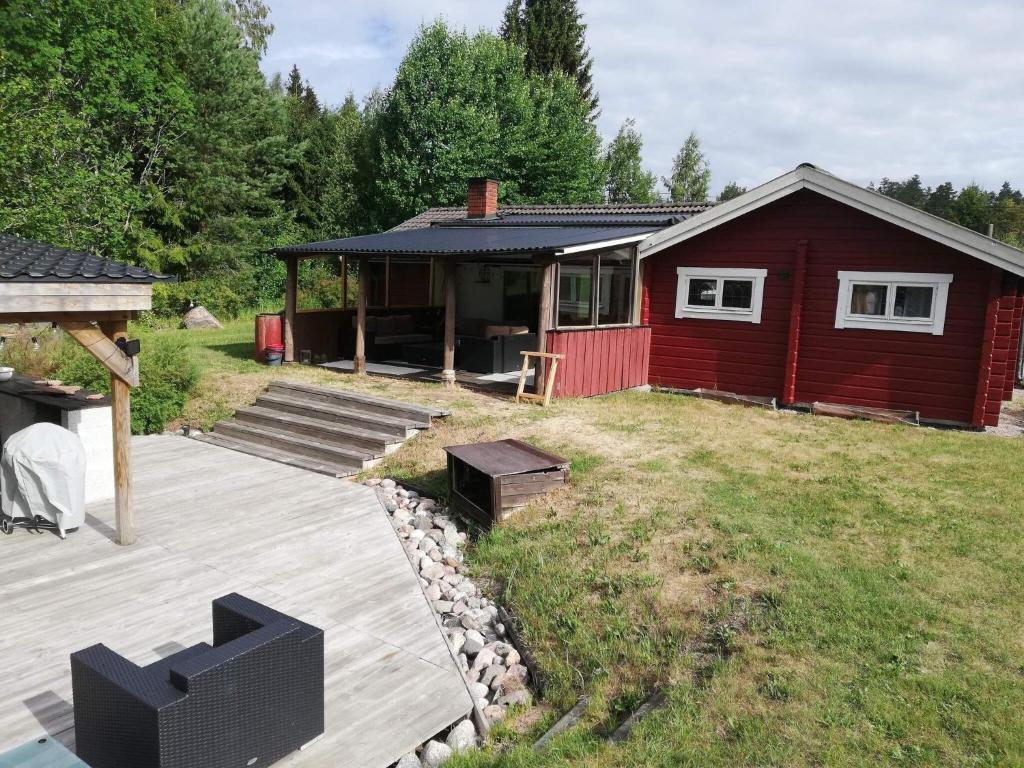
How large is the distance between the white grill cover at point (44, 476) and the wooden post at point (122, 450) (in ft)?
1.70

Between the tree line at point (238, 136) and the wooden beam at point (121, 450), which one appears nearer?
the wooden beam at point (121, 450)

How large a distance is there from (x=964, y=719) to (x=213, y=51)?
89.7 feet

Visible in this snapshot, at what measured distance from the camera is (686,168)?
4144cm

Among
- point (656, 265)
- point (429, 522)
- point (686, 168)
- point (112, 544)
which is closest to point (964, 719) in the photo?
point (429, 522)

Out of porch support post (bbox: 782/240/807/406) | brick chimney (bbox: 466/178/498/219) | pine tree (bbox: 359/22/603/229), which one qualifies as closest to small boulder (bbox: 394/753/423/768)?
porch support post (bbox: 782/240/807/406)

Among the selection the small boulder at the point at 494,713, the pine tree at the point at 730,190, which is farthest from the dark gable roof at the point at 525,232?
the pine tree at the point at 730,190

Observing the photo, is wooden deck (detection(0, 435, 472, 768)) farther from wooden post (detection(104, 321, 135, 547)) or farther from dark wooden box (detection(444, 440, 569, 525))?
dark wooden box (detection(444, 440, 569, 525))

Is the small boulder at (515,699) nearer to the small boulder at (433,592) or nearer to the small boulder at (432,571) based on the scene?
the small boulder at (433,592)

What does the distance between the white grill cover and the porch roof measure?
20.1 feet

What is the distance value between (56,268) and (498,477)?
3.86m

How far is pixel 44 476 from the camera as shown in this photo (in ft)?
20.7

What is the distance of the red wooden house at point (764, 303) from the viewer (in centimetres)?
1028

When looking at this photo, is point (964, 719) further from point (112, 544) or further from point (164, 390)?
point (164, 390)

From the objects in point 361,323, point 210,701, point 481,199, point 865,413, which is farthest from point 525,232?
point 210,701
